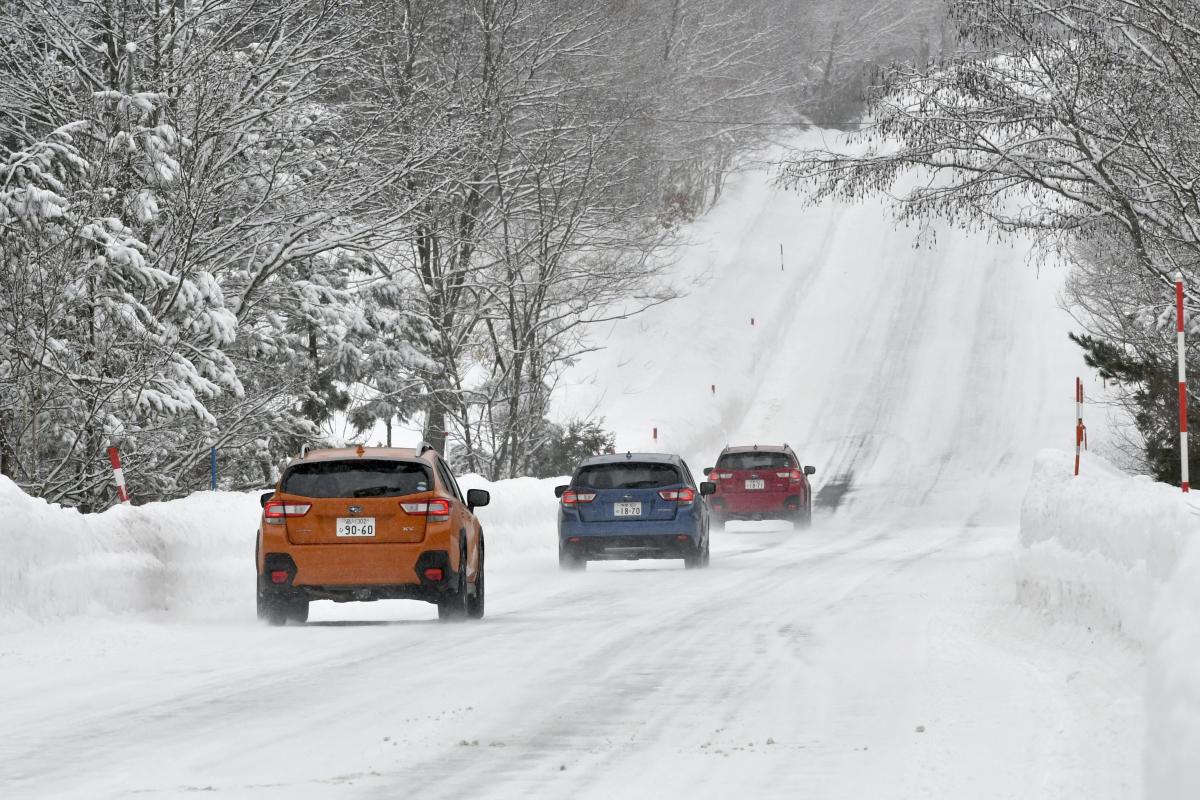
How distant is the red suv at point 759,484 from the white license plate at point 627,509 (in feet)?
32.7

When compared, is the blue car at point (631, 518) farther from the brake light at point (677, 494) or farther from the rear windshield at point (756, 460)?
the rear windshield at point (756, 460)

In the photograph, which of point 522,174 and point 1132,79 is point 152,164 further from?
point 522,174

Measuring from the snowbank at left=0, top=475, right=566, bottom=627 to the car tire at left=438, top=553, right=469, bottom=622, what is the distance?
2.37 meters

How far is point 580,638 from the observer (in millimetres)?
13859

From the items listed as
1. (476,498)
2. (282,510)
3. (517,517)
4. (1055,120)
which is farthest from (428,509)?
(517,517)

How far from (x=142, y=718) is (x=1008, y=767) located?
14.5ft

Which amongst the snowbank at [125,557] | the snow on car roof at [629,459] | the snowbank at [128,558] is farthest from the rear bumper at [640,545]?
the snowbank at [125,557]

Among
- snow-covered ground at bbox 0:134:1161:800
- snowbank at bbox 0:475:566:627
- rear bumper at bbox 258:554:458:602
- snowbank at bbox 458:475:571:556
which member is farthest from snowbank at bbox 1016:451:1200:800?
snowbank at bbox 458:475:571:556

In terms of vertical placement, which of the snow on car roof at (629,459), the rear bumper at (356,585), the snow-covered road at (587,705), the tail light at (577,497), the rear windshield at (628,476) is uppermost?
the snow on car roof at (629,459)

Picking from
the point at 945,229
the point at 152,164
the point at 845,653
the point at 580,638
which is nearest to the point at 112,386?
the point at 152,164

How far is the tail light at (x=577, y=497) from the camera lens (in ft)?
76.8

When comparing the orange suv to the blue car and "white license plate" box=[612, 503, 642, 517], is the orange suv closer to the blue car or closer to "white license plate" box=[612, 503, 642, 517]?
the blue car

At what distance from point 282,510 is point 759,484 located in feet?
62.3

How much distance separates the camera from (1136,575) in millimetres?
10359
